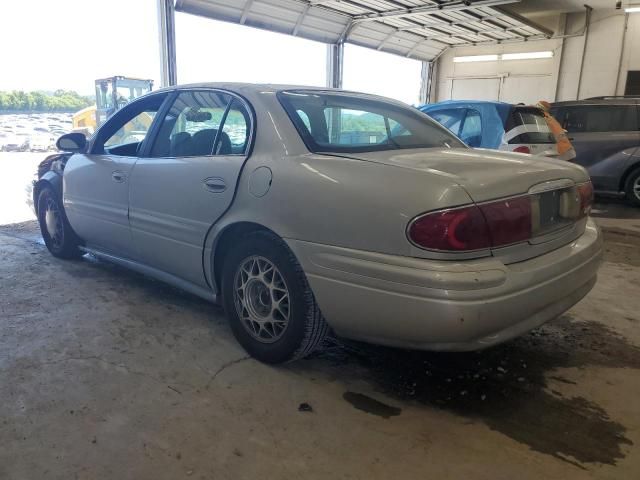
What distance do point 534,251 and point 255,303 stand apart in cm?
136

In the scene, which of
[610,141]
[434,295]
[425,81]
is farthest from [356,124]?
[425,81]

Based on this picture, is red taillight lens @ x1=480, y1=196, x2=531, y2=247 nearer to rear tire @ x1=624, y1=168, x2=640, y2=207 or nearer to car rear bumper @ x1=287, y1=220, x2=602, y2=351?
car rear bumper @ x1=287, y1=220, x2=602, y2=351

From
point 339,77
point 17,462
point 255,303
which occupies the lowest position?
point 17,462

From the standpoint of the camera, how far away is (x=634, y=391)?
7.73 ft

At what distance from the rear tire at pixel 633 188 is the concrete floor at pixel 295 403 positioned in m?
5.70

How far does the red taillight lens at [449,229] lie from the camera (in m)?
1.84

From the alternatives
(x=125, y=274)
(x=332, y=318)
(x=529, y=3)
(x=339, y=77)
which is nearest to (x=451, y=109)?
(x=125, y=274)

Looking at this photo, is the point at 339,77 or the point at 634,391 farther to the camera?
the point at 339,77

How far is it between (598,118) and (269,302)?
7896 millimetres

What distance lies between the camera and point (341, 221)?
204cm

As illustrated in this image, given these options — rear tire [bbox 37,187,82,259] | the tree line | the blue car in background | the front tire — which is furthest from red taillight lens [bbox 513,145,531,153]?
the tree line

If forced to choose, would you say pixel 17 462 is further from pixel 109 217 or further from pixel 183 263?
pixel 109 217

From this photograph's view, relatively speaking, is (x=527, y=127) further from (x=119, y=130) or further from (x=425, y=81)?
(x=425, y=81)

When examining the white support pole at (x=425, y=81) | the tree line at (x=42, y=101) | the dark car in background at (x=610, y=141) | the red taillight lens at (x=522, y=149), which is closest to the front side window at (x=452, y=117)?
the red taillight lens at (x=522, y=149)
